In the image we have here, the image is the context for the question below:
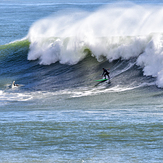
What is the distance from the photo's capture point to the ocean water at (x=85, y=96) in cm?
777

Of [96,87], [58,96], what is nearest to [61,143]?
[58,96]

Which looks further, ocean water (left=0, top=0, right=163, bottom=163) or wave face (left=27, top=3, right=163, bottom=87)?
wave face (left=27, top=3, right=163, bottom=87)

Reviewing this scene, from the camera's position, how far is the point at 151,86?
1387 centimetres

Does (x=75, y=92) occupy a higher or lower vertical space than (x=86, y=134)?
higher

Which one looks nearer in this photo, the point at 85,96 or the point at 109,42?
the point at 85,96

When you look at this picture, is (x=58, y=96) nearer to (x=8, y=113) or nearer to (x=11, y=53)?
(x=8, y=113)

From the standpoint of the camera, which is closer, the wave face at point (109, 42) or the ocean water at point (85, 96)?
the ocean water at point (85, 96)

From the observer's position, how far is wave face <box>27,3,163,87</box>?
Result: 16.3 meters

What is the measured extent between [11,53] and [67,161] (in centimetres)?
2037

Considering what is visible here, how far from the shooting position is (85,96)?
544 inches

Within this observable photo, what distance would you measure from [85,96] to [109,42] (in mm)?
6953

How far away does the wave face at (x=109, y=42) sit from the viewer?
1631 cm

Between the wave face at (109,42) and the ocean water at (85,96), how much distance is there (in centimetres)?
6

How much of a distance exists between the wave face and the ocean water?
6 cm
